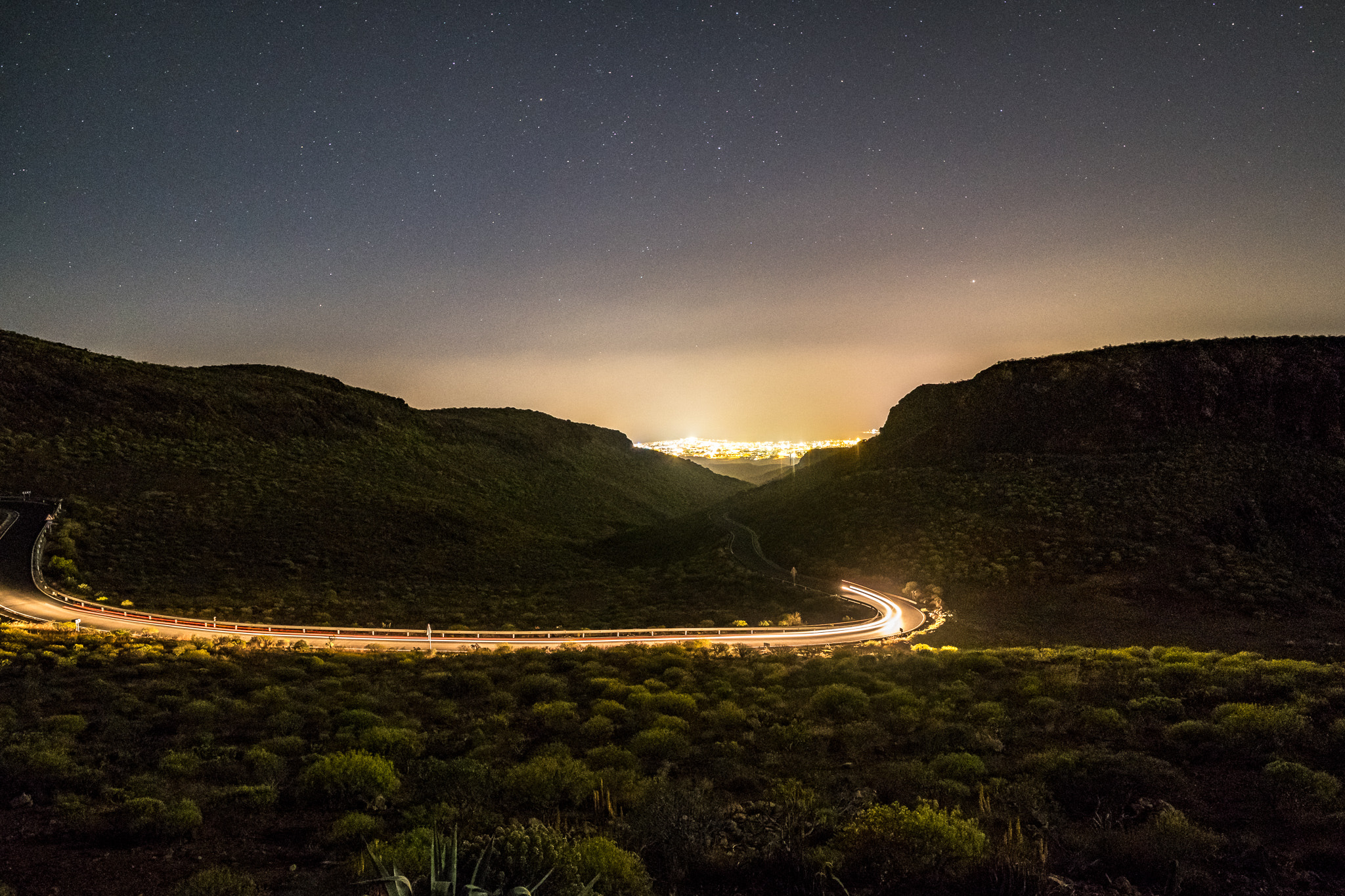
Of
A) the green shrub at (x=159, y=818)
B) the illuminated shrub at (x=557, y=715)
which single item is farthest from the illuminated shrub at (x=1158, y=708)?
the green shrub at (x=159, y=818)

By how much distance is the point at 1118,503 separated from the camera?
49938 mm

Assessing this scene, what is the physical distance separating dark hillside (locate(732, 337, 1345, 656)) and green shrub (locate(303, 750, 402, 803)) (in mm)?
28938

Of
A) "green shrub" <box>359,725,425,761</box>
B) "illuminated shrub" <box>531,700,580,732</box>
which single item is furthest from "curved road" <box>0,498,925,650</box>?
"green shrub" <box>359,725,425,761</box>

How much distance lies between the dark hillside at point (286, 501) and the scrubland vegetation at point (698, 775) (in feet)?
66.4

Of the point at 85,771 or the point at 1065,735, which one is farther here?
the point at 1065,735

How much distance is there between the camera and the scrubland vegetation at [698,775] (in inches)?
296

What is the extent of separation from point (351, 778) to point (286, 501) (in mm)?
59916

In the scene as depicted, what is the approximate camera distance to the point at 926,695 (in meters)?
16.7

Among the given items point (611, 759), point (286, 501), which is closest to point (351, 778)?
point (611, 759)

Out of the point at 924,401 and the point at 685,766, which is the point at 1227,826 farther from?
the point at 924,401

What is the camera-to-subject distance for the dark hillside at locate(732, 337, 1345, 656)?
3697cm

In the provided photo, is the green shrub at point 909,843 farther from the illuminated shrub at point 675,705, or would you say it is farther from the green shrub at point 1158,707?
the green shrub at point 1158,707

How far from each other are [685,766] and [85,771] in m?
9.64

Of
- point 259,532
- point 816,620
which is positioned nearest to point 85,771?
point 816,620
